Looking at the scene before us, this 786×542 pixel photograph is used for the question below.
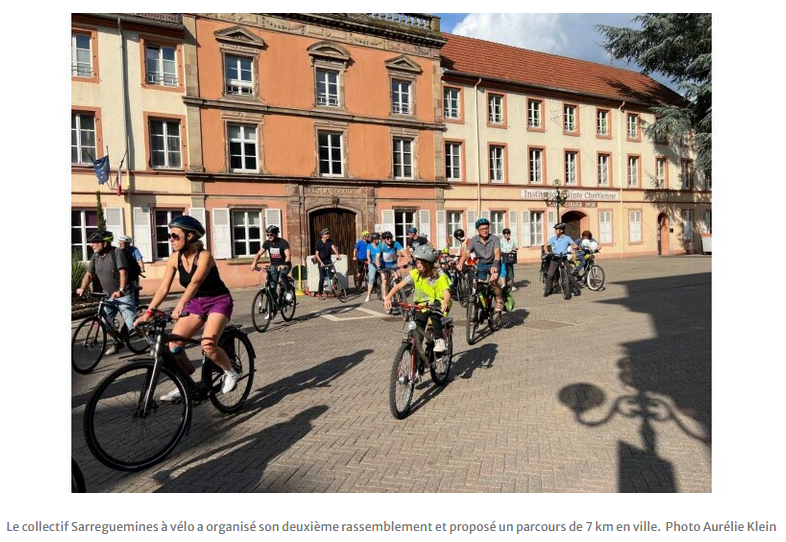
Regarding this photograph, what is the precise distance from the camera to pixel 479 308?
8.40 m

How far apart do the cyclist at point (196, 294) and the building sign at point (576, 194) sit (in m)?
24.7

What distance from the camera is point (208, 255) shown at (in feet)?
14.3

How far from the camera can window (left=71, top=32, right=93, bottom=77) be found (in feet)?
55.2

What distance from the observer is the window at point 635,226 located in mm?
31969

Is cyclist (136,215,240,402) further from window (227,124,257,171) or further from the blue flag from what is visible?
window (227,124,257,171)

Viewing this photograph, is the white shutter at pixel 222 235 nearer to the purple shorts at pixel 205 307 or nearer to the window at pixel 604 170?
the purple shorts at pixel 205 307

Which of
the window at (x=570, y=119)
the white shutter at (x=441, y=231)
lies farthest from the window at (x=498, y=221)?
the window at (x=570, y=119)

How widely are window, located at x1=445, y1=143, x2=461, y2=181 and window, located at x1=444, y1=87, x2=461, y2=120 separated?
138cm

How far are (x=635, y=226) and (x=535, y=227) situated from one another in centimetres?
846

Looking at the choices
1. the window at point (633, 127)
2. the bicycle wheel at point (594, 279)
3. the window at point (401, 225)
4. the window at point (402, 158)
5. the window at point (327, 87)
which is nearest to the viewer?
the bicycle wheel at point (594, 279)

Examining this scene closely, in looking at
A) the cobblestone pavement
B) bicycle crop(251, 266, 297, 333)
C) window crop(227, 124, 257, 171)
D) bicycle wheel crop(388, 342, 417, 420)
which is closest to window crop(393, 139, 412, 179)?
window crop(227, 124, 257, 171)

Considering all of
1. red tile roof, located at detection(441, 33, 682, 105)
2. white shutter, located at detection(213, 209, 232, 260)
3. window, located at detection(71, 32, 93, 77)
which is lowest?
white shutter, located at detection(213, 209, 232, 260)

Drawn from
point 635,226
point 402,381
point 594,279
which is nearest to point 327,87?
point 594,279
